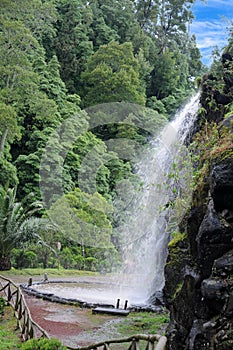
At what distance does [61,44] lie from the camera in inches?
1374

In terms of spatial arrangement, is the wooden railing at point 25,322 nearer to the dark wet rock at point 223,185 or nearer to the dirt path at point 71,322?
the dirt path at point 71,322

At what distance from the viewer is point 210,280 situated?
4.55 metres

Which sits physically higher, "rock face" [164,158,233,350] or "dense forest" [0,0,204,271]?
"dense forest" [0,0,204,271]

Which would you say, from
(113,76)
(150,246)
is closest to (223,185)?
(150,246)

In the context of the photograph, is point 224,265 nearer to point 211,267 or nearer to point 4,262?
point 211,267

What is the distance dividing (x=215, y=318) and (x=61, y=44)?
33.5 metres

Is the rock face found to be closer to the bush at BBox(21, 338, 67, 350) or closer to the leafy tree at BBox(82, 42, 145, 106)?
the bush at BBox(21, 338, 67, 350)

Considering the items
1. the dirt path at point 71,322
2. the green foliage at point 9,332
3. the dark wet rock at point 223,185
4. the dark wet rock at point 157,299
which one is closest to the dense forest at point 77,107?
the dirt path at point 71,322

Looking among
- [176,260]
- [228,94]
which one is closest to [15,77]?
[228,94]

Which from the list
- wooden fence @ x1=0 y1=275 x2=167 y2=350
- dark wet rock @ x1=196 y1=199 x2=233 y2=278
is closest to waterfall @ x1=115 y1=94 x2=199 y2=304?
wooden fence @ x1=0 y1=275 x2=167 y2=350

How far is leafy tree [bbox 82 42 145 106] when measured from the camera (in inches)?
1275

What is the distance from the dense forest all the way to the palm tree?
46mm

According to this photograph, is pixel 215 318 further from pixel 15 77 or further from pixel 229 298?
pixel 15 77

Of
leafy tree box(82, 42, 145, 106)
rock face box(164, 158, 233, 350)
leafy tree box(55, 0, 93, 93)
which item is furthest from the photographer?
leafy tree box(55, 0, 93, 93)
